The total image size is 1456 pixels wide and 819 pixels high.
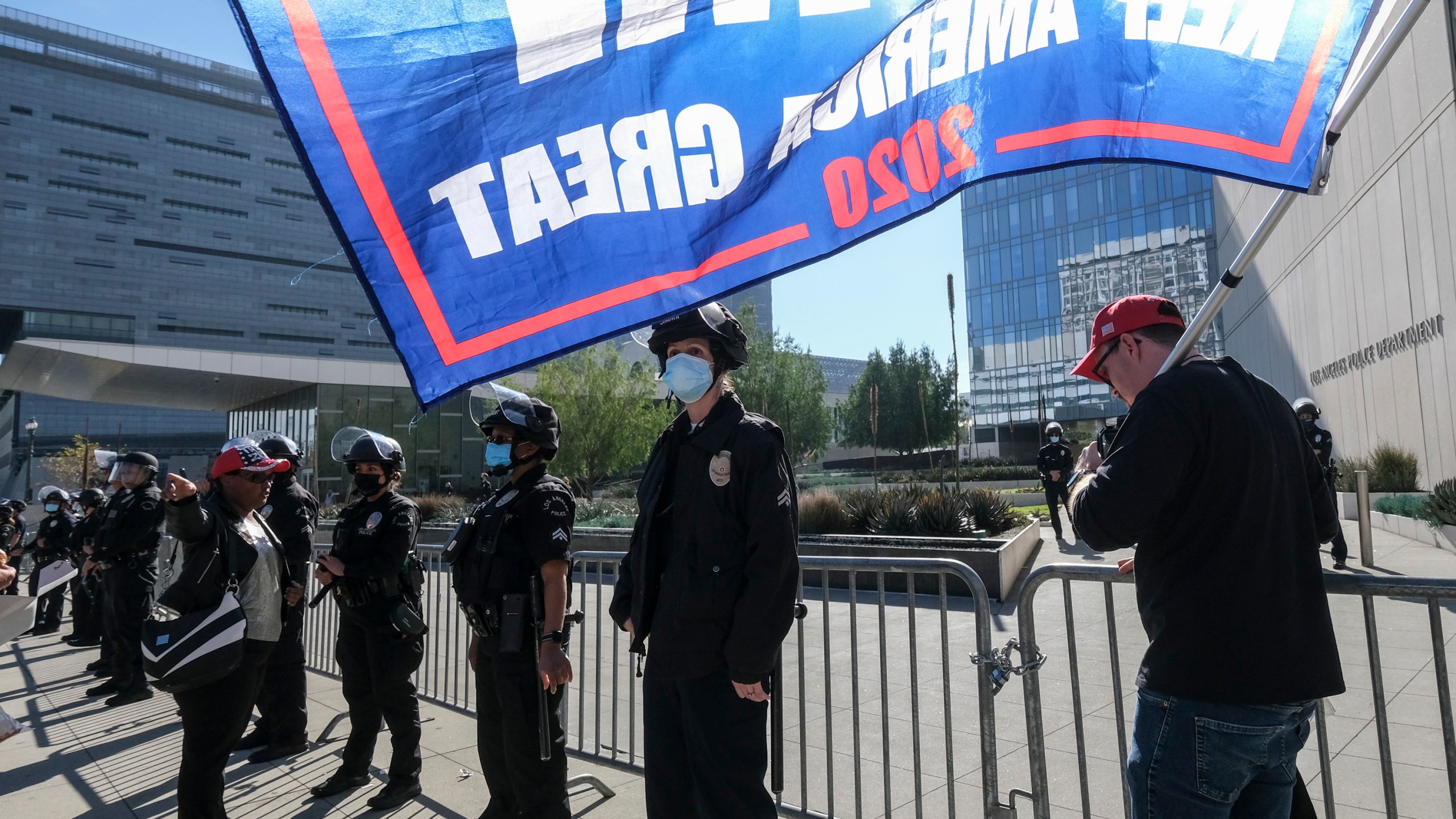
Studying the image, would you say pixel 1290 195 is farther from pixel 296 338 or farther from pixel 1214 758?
pixel 296 338

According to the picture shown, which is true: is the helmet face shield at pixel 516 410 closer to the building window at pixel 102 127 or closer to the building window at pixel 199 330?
the building window at pixel 199 330

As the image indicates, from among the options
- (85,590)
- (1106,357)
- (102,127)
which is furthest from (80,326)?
(1106,357)

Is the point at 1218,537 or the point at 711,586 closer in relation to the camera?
the point at 1218,537

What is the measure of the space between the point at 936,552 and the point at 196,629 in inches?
332

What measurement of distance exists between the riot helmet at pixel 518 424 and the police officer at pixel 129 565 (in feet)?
15.2

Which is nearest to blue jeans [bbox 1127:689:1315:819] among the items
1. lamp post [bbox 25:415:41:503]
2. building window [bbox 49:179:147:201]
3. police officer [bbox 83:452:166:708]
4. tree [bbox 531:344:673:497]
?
Answer: police officer [bbox 83:452:166:708]

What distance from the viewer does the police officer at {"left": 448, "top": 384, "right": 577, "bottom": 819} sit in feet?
11.6

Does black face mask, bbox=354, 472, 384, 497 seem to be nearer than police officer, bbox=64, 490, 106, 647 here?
Yes

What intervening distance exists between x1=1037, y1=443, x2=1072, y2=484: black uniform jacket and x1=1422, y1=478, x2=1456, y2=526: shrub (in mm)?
5265

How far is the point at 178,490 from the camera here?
3.43m

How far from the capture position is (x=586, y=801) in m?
4.30

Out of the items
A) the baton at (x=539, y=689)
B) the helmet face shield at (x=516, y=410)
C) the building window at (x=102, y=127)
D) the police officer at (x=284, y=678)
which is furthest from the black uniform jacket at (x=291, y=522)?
the building window at (x=102, y=127)

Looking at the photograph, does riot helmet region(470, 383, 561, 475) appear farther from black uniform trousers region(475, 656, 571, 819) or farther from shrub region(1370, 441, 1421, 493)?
shrub region(1370, 441, 1421, 493)

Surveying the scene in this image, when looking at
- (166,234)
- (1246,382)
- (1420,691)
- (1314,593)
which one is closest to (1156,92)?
(1246,382)
